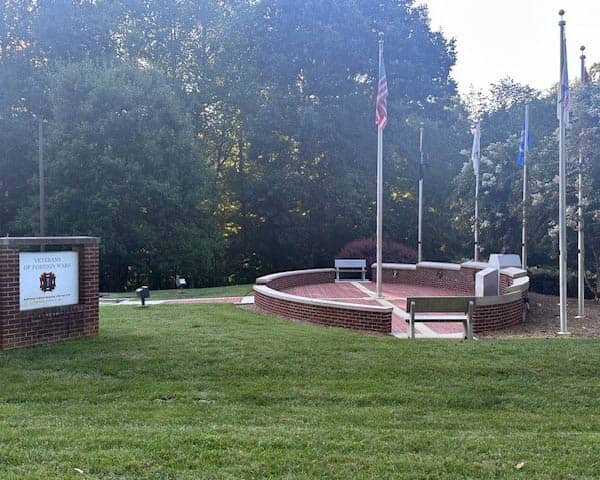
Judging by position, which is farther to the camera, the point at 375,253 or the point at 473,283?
the point at 375,253

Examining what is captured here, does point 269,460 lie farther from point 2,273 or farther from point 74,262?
point 74,262

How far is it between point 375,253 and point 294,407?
20306mm

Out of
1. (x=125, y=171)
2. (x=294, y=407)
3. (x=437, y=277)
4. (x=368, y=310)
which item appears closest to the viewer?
(x=294, y=407)

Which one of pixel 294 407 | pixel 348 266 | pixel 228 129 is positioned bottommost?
pixel 294 407

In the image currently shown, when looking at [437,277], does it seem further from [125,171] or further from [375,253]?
[125,171]

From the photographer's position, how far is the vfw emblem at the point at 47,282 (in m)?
8.78

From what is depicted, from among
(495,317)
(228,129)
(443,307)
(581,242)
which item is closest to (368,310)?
(443,307)

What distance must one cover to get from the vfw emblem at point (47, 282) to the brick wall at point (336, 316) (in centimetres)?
449

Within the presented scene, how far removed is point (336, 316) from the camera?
36.6 feet

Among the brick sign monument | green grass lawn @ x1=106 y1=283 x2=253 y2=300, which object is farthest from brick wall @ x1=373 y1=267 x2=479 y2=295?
the brick sign monument

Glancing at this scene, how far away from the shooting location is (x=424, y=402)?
607 cm

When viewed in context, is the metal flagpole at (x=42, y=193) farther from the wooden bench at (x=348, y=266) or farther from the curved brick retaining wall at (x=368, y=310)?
the curved brick retaining wall at (x=368, y=310)

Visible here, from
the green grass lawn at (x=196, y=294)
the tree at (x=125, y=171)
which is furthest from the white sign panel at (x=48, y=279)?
the tree at (x=125, y=171)

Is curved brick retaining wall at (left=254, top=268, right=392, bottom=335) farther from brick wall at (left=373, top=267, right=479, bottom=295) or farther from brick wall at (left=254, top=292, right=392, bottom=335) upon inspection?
brick wall at (left=373, top=267, right=479, bottom=295)
